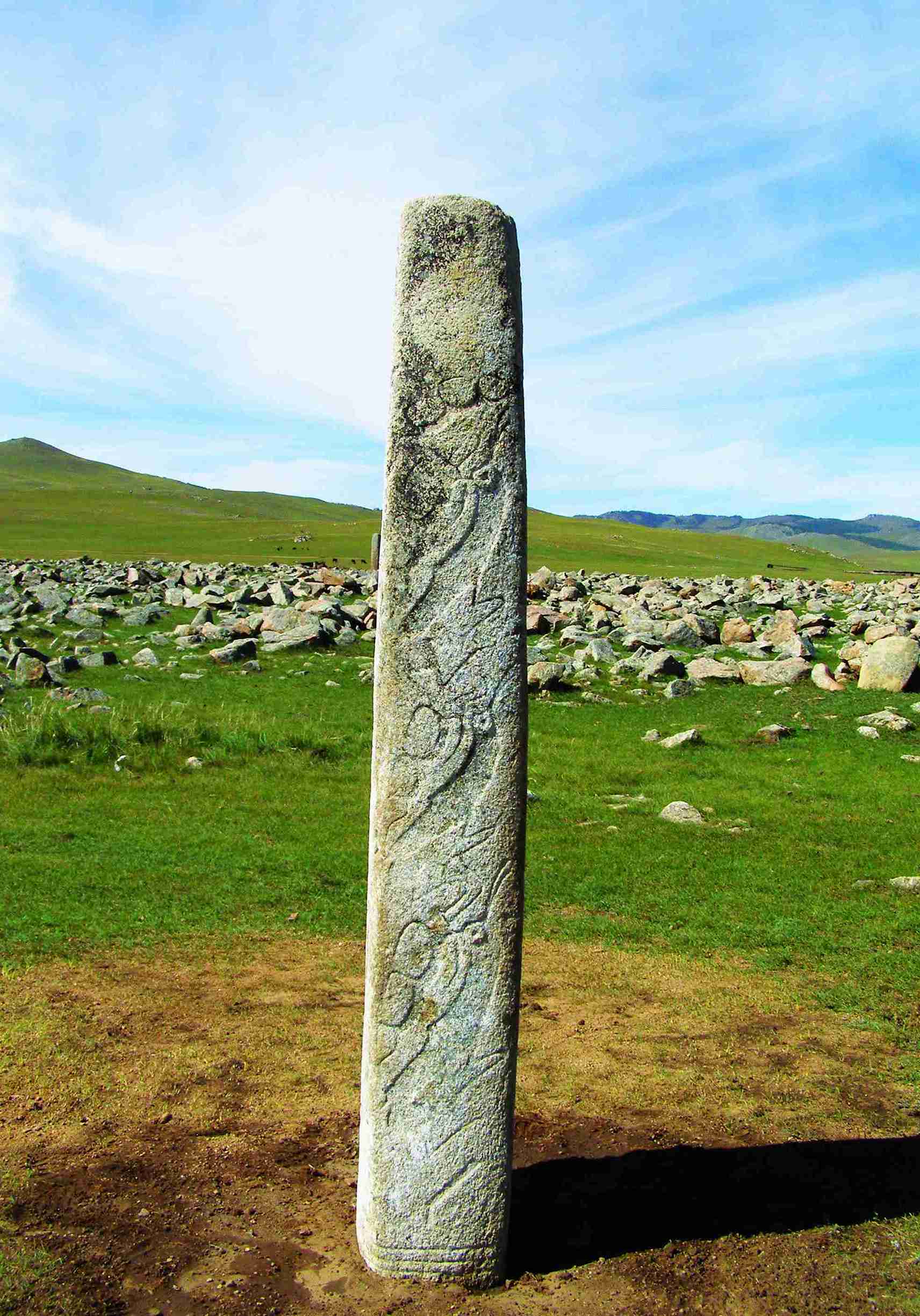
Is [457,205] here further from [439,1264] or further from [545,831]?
[545,831]

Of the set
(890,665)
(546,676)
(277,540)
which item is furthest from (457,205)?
(277,540)

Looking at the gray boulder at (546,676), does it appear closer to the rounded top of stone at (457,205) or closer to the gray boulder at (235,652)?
the gray boulder at (235,652)

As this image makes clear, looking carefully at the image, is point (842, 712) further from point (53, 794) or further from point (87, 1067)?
point (87, 1067)

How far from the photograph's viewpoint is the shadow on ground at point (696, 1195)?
4.89 metres

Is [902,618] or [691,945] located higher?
[902,618]

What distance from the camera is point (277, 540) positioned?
7256cm

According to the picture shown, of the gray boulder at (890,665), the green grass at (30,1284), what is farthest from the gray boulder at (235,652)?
the green grass at (30,1284)

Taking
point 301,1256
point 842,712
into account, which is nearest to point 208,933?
point 301,1256

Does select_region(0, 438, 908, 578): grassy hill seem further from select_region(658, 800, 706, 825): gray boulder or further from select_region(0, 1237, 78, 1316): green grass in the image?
select_region(0, 1237, 78, 1316): green grass

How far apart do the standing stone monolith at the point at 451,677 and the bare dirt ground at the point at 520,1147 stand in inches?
42.0

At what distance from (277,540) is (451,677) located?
6999 cm

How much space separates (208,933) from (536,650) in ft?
53.0

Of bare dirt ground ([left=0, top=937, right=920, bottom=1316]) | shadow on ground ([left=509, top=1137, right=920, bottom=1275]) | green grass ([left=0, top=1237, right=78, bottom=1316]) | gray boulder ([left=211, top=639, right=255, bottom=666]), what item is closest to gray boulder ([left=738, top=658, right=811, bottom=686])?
gray boulder ([left=211, top=639, right=255, bottom=666])

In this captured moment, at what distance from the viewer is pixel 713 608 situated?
33.9 m
